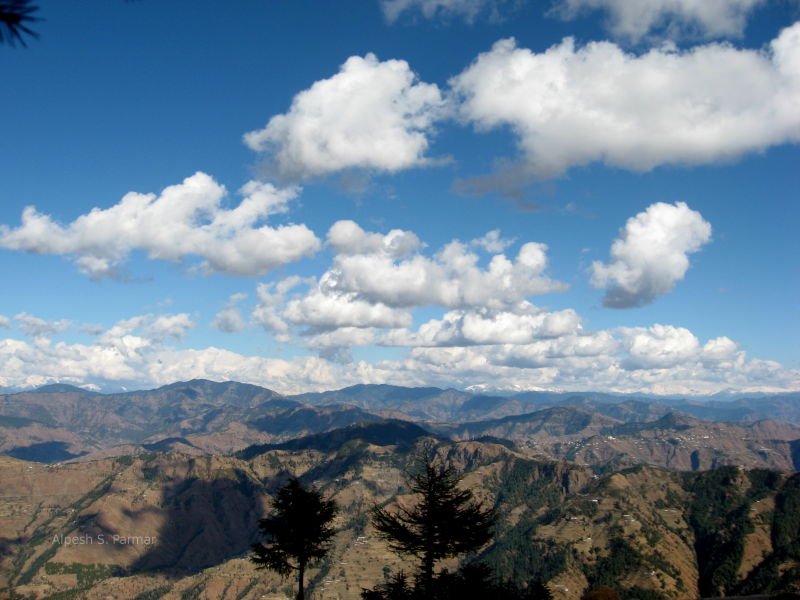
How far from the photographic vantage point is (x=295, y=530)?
152 ft

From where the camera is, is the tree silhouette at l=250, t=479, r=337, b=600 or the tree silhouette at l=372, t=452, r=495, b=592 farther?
the tree silhouette at l=250, t=479, r=337, b=600

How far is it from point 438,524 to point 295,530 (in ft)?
41.5

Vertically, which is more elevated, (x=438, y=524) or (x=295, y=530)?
(x=438, y=524)

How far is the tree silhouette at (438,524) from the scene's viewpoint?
42.5 m

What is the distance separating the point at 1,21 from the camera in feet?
43.5

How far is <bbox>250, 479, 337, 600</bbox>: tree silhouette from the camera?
1817 inches

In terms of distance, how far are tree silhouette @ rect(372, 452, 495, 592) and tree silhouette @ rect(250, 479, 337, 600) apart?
217 inches

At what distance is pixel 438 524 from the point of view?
140 ft

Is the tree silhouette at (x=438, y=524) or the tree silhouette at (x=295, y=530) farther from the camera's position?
the tree silhouette at (x=295, y=530)

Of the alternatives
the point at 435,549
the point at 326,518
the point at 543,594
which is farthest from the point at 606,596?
the point at 326,518

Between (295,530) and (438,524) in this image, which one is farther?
(295,530)

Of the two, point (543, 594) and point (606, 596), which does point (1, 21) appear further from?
point (543, 594)

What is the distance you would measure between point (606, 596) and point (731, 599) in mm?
20602

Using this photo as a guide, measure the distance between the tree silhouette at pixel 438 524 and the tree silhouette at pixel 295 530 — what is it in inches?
217
